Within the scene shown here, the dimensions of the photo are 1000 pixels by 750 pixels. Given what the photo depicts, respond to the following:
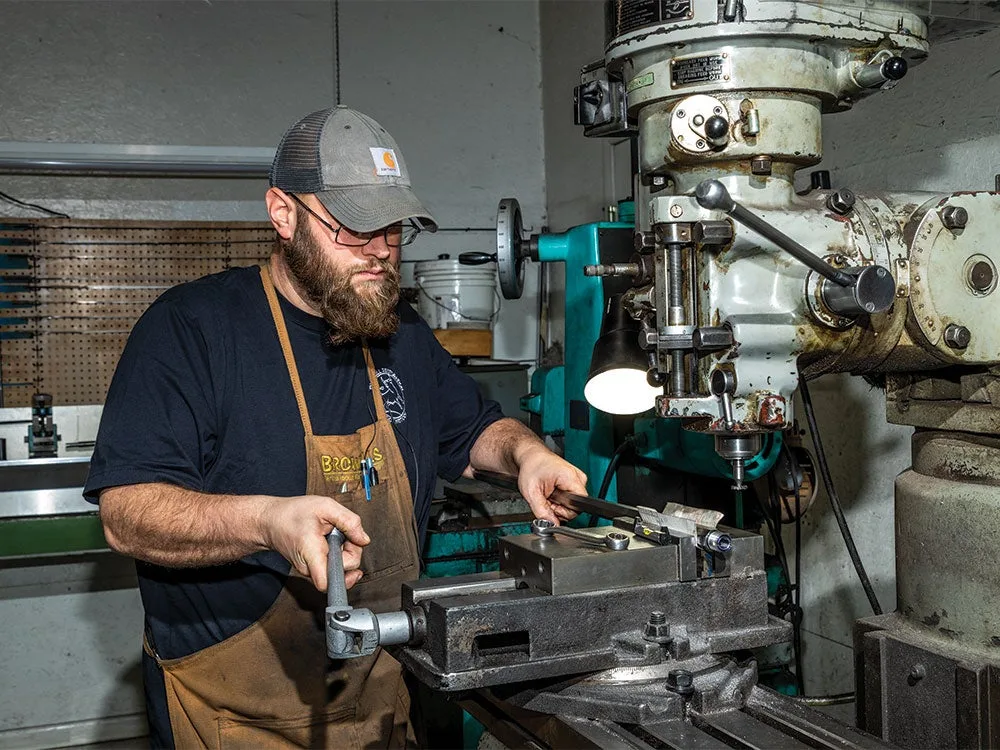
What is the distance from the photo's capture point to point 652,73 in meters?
1.14

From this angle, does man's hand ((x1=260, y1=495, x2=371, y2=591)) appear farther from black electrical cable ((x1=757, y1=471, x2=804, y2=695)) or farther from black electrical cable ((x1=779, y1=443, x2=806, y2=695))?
black electrical cable ((x1=757, y1=471, x2=804, y2=695))

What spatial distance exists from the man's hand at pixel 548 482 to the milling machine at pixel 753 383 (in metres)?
0.36

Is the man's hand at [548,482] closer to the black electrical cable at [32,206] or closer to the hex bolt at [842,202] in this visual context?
the hex bolt at [842,202]

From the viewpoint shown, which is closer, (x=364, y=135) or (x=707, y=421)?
(x=707, y=421)

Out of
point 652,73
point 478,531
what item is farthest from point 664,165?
point 478,531

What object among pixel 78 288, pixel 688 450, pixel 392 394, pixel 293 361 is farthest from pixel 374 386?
pixel 78 288

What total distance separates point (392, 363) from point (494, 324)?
2037 millimetres

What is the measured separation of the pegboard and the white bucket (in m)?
0.73

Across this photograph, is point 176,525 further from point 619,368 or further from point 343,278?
point 619,368

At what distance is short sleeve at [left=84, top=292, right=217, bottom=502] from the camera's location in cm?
136

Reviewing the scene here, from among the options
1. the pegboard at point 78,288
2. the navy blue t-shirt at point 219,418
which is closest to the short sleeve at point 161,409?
the navy blue t-shirt at point 219,418

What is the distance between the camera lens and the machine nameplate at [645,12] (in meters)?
1.09

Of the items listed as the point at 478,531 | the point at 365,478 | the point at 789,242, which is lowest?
the point at 478,531

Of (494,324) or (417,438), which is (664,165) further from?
(494,324)
